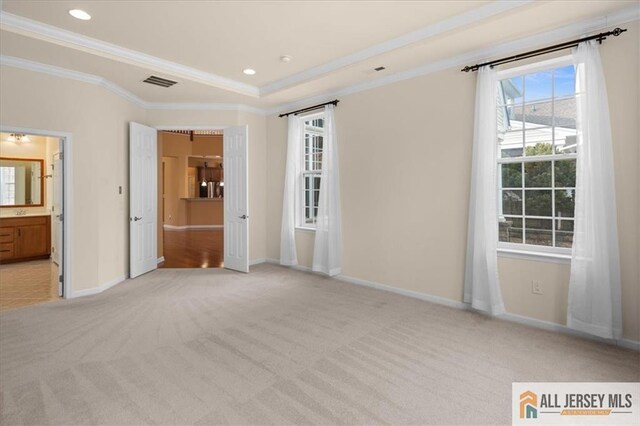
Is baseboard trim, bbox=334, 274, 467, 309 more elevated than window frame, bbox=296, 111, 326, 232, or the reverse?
window frame, bbox=296, 111, 326, 232

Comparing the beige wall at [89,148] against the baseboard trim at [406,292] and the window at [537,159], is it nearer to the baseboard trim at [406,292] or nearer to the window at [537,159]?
the baseboard trim at [406,292]

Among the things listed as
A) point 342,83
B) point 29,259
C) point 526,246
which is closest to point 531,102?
point 526,246

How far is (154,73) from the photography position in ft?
14.0

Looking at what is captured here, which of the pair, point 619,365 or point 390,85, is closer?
point 619,365

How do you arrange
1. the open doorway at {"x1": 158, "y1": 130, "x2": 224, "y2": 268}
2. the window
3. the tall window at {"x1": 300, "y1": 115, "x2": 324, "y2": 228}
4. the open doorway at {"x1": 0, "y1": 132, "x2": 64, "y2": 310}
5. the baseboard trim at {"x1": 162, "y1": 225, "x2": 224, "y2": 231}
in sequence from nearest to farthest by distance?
the window
the tall window at {"x1": 300, "y1": 115, "x2": 324, "y2": 228}
the open doorway at {"x1": 0, "y1": 132, "x2": 64, "y2": 310}
the open doorway at {"x1": 158, "y1": 130, "x2": 224, "y2": 268}
the baseboard trim at {"x1": 162, "y1": 225, "x2": 224, "y2": 231}

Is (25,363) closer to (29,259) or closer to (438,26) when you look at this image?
(438,26)

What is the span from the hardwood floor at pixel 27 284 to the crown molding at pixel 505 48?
4.77 meters

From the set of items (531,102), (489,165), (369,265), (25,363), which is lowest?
(25,363)

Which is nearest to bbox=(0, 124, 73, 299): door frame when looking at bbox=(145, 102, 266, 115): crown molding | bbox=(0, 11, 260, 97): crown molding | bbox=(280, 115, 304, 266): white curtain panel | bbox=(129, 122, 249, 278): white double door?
bbox=(129, 122, 249, 278): white double door

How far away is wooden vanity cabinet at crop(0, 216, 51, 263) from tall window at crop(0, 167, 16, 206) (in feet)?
1.26

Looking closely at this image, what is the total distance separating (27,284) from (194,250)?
3.17m

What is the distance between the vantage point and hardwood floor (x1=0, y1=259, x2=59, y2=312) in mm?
4223

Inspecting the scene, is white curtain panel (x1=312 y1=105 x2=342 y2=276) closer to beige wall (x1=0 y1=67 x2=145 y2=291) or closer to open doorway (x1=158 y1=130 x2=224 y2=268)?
beige wall (x1=0 y1=67 x2=145 y2=291)

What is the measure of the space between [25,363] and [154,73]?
3350 millimetres
